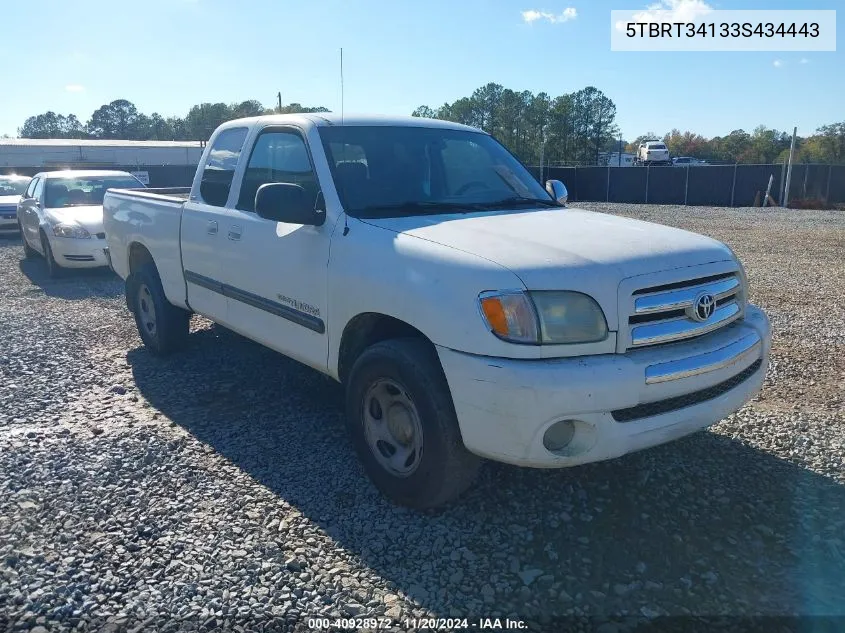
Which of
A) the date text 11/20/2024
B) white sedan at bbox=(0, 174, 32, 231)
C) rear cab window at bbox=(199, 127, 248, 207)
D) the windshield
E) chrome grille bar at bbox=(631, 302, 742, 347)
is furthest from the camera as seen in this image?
the windshield

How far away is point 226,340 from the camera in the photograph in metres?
6.79

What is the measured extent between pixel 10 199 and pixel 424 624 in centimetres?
1686

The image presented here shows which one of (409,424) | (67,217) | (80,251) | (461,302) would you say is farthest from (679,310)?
(67,217)

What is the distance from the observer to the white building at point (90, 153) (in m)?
58.2

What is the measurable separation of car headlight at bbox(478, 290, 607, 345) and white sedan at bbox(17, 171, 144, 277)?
7.96 metres

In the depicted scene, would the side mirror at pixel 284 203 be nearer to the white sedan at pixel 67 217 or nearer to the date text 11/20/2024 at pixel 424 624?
the date text 11/20/2024 at pixel 424 624

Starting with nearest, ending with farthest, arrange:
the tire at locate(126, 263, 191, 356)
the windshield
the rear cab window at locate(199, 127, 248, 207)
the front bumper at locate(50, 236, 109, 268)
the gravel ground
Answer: the gravel ground, the rear cab window at locate(199, 127, 248, 207), the tire at locate(126, 263, 191, 356), the front bumper at locate(50, 236, 109, 268), the windshield

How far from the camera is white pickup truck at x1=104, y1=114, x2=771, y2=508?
3.00 meters

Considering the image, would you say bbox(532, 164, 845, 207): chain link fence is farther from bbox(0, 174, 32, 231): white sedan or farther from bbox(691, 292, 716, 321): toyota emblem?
bbox(691, 292, 716, 321): toyota emblem

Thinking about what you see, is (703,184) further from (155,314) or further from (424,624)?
(424,624)

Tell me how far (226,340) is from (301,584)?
418 centimetres

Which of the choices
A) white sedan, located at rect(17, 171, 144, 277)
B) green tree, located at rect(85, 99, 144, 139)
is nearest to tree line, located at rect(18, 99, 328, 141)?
green tree, located at rect(85, 99, 144, 139)

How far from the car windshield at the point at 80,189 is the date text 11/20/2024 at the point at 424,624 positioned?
1042 cm

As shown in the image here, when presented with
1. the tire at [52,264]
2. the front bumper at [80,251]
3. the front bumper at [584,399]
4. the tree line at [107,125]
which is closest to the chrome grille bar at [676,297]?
the front bumper at [584,399]
